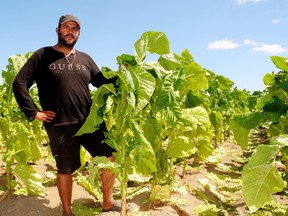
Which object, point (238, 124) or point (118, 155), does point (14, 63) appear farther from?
point (238, 124)

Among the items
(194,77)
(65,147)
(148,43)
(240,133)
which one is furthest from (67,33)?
(240,133)

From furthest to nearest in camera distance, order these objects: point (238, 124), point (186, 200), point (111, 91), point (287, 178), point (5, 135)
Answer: point (287, 178) < point (5, 135) < point (186, 200) < point (238, 124) < point (111, 91)

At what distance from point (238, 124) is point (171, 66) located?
2.66 feet

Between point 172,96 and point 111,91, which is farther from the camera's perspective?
point 172,96

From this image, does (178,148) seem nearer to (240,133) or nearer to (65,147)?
(240,133)

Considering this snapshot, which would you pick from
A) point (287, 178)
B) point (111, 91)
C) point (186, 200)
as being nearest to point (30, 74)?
point (111, 91)

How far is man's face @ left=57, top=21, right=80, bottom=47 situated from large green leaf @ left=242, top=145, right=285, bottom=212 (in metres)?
1.89

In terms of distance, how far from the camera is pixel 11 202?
149 inches

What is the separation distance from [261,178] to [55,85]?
1.86m

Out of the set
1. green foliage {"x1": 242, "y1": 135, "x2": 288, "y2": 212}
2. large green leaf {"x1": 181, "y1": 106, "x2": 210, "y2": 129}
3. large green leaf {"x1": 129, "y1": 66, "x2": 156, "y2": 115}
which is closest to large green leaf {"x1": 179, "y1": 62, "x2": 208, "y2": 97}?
large green leaf {"x1": 181, "y1": 106, "x2": 210, "y2": 129}

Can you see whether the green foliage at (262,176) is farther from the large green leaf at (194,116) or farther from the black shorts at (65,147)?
the black shorts at (65,147)

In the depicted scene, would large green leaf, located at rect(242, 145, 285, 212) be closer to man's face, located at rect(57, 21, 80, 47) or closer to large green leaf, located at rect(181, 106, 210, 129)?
large green leaf, located at rect(181, 106, 210, 129)

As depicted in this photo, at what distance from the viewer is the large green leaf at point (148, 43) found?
8.73 ft

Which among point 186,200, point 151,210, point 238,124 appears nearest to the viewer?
point 238,124
